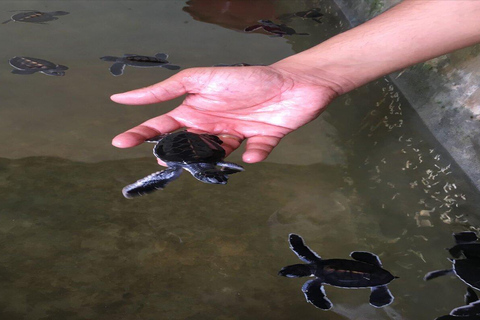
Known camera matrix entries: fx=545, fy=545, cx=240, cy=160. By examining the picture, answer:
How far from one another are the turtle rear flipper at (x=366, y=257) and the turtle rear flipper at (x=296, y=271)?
0.19 m

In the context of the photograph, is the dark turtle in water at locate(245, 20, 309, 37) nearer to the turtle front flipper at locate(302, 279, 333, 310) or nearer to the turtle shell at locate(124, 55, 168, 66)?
the turtle shell at locate(124, 55, 168, 66)

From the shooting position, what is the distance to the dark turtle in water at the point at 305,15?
3.88m

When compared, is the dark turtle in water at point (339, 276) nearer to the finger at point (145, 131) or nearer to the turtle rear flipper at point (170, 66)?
the finger at point (145, 131)

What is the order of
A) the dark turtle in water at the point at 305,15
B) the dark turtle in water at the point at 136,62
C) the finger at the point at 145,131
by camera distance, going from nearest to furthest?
the finger at the point at 145,131 → the dark turtle in water at the point at 136,62 → the dark turtle in water at the point at 305,15

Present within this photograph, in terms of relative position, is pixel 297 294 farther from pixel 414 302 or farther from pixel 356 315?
pixel 414 302

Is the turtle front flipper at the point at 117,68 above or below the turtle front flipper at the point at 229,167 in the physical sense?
below

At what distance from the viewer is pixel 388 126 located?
257cm

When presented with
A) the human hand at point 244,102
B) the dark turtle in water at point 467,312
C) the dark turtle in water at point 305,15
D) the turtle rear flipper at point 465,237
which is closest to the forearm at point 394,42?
the human hand at point 244,102

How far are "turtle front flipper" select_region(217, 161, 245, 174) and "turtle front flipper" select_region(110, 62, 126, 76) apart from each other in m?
1.10

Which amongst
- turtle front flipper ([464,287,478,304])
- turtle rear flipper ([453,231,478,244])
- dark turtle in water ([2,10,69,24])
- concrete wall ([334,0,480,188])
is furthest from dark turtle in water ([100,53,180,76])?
turtle front flipper ([464,287,478,304])

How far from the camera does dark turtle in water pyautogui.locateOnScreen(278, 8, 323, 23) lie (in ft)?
12.7

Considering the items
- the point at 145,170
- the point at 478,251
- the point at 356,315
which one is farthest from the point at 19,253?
the point at 478,251

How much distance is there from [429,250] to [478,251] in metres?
0.16

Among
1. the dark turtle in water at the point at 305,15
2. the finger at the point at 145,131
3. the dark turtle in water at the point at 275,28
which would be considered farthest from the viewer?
the dark turtle in water at the point at 305,15
